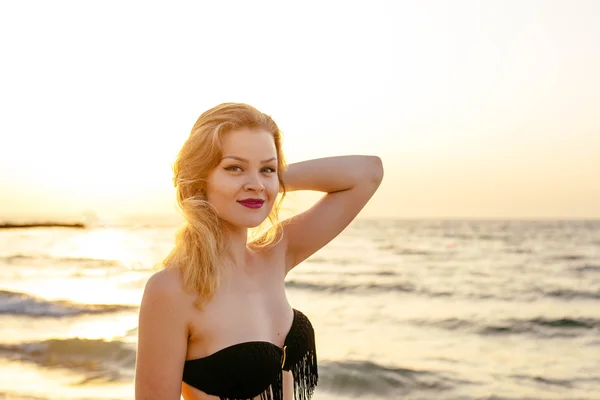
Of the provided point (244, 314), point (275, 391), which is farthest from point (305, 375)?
point (244, 314)

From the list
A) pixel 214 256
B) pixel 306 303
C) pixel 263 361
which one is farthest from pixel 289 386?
pixel 306 303

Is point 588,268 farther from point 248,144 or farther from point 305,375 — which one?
point 248,144

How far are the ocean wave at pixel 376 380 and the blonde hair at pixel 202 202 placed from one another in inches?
256

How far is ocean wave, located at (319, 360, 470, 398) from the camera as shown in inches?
354

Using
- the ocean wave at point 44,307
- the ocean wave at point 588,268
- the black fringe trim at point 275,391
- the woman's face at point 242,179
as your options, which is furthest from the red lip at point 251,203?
the ocean wave at point 588,268

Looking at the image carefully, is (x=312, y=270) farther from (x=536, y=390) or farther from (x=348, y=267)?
(x=536, y=390)

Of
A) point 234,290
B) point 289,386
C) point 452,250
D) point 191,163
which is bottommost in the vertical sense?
point 452,250

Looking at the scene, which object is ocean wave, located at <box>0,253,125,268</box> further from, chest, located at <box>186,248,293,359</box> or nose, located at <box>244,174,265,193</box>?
nose, located at <box>244,174,265,193</box>

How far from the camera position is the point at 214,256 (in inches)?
105

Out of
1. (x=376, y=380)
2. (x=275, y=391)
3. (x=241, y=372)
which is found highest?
(x=241, y=372)

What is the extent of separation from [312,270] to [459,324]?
939 centimetres

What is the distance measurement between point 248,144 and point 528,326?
12.6 metres

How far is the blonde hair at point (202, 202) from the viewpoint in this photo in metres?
2.61

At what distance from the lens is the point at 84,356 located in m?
10.1
